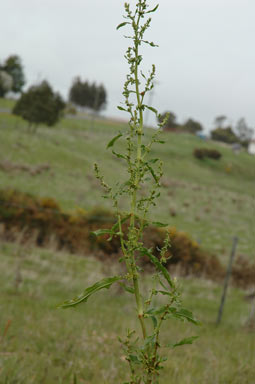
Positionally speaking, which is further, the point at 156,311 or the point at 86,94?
the point at 86,94

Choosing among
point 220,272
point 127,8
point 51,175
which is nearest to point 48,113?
point 51,175

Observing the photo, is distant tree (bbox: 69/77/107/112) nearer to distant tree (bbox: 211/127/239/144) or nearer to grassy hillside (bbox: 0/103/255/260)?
distant tree (bbox: 211/127/239/144)

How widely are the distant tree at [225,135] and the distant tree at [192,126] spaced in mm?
7094

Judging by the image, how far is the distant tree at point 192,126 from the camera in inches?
3244

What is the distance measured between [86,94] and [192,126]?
23.7 m

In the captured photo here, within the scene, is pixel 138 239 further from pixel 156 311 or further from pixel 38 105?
pixel 38 105

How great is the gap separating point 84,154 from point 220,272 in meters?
27.6

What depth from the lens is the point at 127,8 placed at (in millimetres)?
1068

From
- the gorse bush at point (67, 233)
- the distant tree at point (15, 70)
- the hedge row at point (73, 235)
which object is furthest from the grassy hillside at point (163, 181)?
the distant tree at point (15, 70)

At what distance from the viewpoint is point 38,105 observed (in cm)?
3756

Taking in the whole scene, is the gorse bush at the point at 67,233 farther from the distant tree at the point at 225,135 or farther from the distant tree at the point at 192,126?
the distant tree at the point at 192,126

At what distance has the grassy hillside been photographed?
23.7 metres

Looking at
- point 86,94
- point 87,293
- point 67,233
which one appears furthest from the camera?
point 86,94

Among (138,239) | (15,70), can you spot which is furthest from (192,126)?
(138,239)
